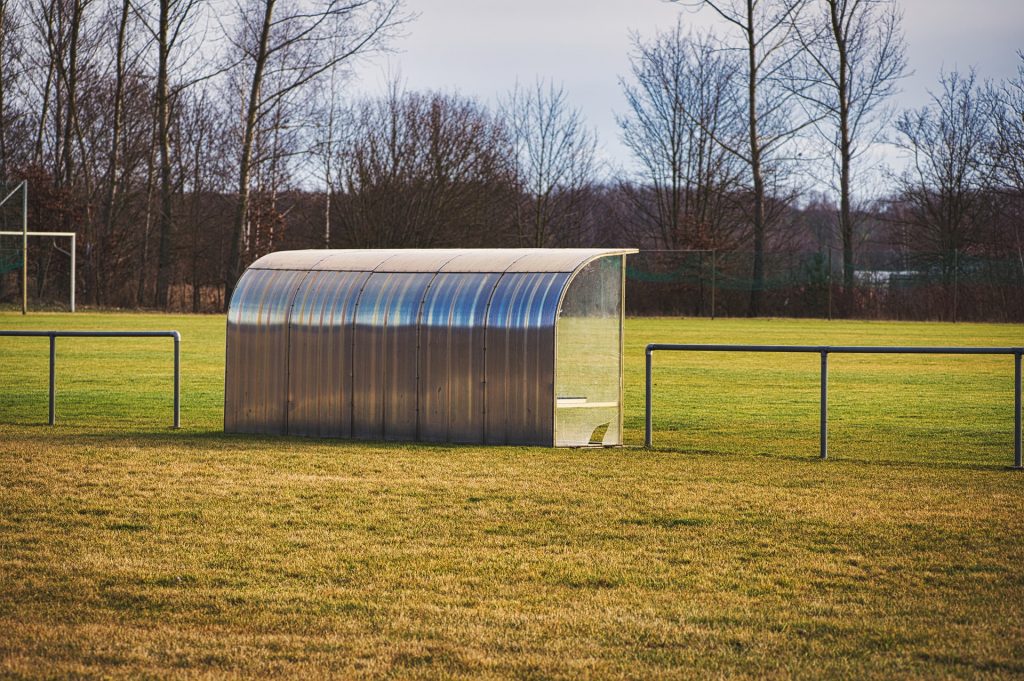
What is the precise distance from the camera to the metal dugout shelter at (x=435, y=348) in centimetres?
1182

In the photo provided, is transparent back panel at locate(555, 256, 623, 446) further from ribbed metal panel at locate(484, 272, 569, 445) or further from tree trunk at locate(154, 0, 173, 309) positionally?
tree trunk at locate(154, 0, 173, 309)

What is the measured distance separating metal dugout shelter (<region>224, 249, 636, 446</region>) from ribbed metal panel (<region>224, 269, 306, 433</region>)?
0.04ft

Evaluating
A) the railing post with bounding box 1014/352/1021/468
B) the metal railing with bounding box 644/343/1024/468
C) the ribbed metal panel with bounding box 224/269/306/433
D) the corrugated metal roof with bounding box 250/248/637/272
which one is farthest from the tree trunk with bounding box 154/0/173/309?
the railing post with bounding box 1014/352/1021/468

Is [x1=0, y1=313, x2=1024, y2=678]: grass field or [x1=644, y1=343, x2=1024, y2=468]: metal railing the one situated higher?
[x1=644, y1=343, x2=1024, y2=468]: metal railing

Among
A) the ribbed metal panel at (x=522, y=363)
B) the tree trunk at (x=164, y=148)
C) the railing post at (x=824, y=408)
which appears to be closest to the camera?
the railing post at (x=824, y=408)

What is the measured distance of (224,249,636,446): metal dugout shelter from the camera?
38.8ft

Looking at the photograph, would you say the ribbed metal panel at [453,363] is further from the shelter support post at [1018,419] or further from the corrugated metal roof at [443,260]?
the shelter support post at [1018,419]

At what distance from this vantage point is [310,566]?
6.74m

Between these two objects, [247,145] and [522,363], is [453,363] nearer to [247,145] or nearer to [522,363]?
[522,363]

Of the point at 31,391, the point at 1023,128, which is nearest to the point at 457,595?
the point at 31,391

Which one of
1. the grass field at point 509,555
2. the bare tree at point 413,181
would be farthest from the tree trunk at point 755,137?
the grass field at point 509,555

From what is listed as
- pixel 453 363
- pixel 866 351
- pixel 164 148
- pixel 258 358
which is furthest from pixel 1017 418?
pixel 164 148

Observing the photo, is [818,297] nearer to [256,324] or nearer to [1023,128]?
[1023,128]

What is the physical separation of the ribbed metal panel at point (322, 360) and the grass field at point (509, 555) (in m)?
0.55
